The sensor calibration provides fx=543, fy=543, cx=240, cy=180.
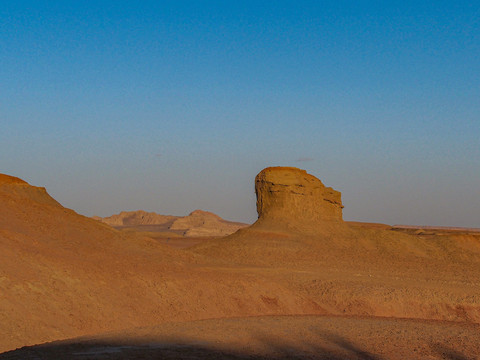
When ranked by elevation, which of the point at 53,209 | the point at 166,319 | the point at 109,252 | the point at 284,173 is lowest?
the point at 166,319

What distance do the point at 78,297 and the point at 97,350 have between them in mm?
4512

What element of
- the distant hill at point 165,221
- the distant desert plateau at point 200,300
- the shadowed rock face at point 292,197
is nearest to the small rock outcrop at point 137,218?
the distant hill at point 165,221

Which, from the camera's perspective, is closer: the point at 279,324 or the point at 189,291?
the point at 279,324

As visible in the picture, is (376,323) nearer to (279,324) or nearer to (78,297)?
(279,324)

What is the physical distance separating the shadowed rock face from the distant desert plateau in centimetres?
591

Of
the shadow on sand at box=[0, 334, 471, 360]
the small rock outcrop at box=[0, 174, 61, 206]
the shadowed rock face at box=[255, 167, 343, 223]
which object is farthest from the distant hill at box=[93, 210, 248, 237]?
the shadow on sand at box=[0, 334, 471, 360]

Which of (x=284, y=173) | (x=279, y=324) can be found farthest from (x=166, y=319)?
(x=284, y=173)

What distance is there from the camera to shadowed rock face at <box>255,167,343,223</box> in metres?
37.1

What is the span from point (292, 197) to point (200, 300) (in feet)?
67.3

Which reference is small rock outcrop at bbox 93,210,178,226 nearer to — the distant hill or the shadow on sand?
the distant hill

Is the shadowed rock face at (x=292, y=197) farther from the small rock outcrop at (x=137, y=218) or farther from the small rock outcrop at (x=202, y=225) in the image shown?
the small rock outcrop at (x=137, y=218)

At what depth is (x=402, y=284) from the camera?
22.3 meters

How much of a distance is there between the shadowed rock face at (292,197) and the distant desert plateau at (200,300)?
19.4ft

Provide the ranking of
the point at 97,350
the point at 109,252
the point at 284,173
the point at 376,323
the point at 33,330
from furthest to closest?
1. the point at 284,173
2. the point at 109,252
3. the point at 376,323
4. the point at 33,330
5. the point at 97,350
